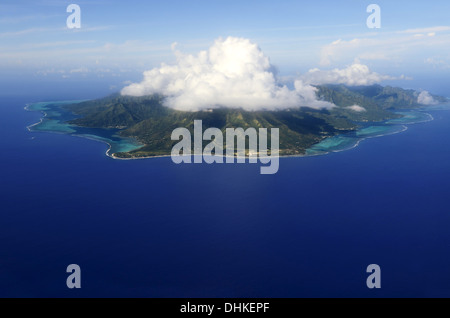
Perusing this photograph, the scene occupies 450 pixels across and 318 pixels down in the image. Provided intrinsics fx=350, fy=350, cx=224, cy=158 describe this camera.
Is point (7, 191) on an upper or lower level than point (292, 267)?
upper

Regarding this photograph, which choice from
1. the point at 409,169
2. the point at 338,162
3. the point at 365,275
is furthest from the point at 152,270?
the point at 409,169

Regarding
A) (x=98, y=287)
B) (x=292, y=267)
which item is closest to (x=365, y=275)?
(x=292, y=267)

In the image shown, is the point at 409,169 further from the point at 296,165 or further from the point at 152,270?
the point at 152,270
